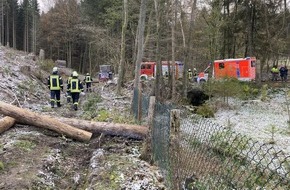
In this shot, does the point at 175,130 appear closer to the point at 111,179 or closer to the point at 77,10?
the point at 111,179

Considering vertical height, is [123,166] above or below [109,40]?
below

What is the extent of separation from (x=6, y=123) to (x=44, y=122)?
3.09 ft

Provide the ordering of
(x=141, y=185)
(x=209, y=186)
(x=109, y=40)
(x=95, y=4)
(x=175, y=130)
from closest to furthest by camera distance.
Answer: (x=209, y=186) < (x=175, y=130) < (x=141, y=185) < (x=109, y=40) < (x=95, y=4)

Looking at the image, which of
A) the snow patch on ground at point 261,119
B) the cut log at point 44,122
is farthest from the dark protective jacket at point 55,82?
the snow patch on ground at point 261,119

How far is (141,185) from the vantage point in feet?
18.7

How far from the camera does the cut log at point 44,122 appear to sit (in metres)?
8.61

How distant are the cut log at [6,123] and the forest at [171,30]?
26.5 ft

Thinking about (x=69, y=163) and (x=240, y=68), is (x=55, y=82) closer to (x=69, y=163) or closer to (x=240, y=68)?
(x=69, y=163)

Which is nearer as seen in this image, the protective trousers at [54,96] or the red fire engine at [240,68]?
the protective trousers at [54,96]

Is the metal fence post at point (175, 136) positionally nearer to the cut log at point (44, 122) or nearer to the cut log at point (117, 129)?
the cut log at point (117, 129)

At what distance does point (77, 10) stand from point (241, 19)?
1007 inches

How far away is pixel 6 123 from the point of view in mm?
8539

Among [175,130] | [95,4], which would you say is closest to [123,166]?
[175,130]

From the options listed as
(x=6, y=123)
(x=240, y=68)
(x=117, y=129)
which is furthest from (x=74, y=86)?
(x=240, y=68)
